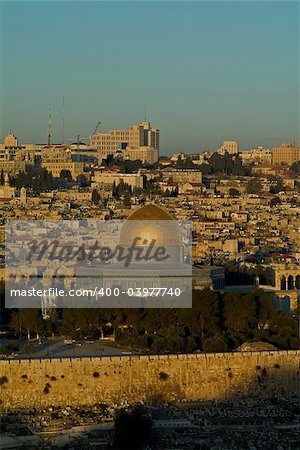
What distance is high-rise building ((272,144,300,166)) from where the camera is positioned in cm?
10156

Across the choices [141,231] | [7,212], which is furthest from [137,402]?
[7,212]

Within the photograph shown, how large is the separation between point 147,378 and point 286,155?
273 feet

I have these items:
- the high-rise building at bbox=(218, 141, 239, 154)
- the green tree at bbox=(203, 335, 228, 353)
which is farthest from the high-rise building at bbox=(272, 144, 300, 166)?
the green tree at bbox=(203, 335, 228, 353)

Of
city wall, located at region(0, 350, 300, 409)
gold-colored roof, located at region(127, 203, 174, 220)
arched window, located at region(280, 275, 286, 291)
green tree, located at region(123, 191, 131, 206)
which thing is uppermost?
gold-colored roof, located at region(127, 203, 174, 220)

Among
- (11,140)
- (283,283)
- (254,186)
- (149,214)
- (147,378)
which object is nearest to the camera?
(147,378)

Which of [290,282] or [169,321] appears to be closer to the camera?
[169,321]

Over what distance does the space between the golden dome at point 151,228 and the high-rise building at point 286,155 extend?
237 ft

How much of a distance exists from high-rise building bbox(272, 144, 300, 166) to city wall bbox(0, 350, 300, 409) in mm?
81571

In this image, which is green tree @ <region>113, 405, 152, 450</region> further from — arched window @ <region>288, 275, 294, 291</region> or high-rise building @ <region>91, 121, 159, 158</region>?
high-rise building @ <region>91, 121, 159, 158</region>

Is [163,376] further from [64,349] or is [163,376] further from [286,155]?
[286,155]

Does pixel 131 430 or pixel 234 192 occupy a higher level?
pixel 234 192

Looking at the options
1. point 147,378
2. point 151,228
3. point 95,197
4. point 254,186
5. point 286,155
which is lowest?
point 147,378

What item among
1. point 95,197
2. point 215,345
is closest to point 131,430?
point 215,345

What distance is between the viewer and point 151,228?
28.8 meters
